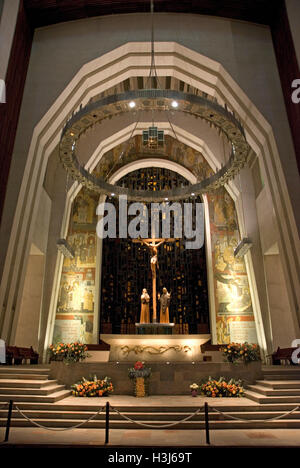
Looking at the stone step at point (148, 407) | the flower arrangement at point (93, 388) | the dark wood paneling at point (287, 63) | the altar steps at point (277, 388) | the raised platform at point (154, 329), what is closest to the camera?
the stone step at point (148, 407)

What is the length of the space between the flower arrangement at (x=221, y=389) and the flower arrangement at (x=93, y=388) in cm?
244

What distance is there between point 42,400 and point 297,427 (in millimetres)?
5247

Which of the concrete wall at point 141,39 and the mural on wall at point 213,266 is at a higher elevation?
the concrete wall at point 141,39

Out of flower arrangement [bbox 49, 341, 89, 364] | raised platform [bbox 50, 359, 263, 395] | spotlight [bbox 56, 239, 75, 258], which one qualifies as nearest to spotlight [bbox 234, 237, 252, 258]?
raised platform [bbox 50, 359, 263, 395]

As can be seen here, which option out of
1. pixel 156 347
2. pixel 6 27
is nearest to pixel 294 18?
pixel 6 27

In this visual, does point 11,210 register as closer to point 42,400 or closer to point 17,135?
point 17,135

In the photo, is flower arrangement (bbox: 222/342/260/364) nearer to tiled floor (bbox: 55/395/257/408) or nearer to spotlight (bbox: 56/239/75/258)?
tiled floor (bbox: 55/395/257/408)

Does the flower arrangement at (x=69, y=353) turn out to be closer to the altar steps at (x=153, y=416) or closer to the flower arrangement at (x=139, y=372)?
the flower arrangement at (x=139, y=372)

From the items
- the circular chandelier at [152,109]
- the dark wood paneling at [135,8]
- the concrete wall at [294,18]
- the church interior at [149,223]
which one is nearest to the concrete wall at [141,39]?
the church interior at [149,223]

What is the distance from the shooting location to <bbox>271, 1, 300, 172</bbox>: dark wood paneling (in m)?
10.0

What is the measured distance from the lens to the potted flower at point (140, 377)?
828cm

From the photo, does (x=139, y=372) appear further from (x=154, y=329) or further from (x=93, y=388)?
(x=154, y=329)

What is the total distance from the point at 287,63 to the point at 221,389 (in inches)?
396

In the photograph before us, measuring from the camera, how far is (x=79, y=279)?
52.6 ft
